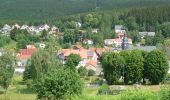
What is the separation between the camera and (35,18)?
141 meters

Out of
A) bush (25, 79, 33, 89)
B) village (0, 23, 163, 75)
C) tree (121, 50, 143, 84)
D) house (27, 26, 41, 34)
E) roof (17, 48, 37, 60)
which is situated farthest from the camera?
house (27, 26, 41, 34)

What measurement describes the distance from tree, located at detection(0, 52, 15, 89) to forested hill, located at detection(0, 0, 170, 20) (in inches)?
3595

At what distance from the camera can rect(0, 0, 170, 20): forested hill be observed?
481ft

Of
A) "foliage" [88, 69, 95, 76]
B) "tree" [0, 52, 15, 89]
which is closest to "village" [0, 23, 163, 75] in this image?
"foliage" [88, 69, 95, 76]

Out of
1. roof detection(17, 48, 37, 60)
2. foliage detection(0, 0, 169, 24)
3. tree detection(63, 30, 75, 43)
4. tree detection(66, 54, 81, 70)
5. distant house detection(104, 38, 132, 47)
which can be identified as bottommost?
tree detection(66, 54, 81, 70)

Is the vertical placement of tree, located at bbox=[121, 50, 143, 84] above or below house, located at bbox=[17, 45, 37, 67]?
below

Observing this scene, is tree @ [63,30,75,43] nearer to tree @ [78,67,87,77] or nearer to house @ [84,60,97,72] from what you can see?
house @ [84,60,97,72]

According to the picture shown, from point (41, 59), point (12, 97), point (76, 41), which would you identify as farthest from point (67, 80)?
point (76, 41)

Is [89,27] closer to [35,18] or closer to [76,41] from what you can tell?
[76,41]

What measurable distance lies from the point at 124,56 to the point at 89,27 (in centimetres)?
5695

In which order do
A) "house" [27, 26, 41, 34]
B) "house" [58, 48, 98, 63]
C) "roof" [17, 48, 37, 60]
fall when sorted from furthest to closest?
"house" [27, 26, 41, 34]
"roof" [17, 48, 37, 60]
"house" [58, 48, 98, 63]

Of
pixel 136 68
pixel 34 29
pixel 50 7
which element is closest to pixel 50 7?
pixel 50 7

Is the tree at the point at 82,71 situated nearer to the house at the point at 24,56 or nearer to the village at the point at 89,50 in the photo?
the village at the point at 89,50

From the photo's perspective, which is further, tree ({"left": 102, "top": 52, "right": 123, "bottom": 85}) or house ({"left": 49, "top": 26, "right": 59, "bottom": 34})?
house ({"left": 49, "top": 26, "right": 59, "bottom": 34})
